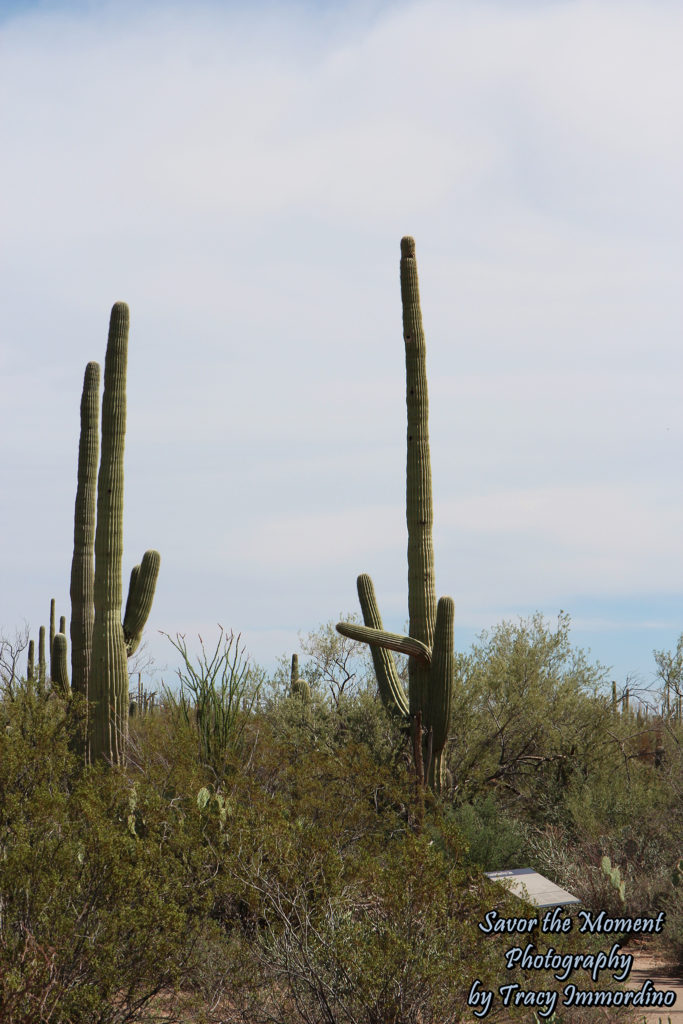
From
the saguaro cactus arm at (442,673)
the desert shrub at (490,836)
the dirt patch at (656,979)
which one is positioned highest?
the saguaro cactus arm at (442,673)

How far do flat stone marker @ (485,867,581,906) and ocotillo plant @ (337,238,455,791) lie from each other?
252 centimetres

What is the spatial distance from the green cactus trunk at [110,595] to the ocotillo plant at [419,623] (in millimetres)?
3063

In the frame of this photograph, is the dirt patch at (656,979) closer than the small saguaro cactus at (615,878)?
Yes

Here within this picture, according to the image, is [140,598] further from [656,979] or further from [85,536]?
[656,979]

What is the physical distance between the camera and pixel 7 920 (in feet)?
19.3

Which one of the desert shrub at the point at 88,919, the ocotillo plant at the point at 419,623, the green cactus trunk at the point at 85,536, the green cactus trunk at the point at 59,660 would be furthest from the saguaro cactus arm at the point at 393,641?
the green cactus trunk at the point at 59,660

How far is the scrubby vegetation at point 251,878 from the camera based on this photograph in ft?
19.0

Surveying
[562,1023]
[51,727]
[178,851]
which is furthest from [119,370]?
[562,1023]

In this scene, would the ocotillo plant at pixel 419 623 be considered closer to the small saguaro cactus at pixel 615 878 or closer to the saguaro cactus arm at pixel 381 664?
the saguaro cactus arm at pixel 381 664

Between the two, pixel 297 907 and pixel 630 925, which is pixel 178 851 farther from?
pixel 630 925

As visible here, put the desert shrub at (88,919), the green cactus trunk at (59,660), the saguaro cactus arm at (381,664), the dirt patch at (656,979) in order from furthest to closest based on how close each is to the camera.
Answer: the green cactus trunk at (59,660) → the saguaro cactus arm at (381,664) → the dirt patch at (656,979) → the desert shrub at (88,919)

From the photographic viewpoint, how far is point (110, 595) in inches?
513

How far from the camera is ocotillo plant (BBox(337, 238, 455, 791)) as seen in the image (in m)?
11.8

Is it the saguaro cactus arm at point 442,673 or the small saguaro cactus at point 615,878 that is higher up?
the saguaro cactus arm at point 442,673
